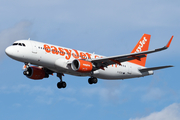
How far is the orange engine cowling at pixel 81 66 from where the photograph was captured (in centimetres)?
4384

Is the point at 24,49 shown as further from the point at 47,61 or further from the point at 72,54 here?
the point at 72,54

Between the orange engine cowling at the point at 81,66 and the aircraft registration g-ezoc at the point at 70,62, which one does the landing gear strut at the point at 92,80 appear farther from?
the orange engine cowling at the point at 81,66

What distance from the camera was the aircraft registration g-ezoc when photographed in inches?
1654

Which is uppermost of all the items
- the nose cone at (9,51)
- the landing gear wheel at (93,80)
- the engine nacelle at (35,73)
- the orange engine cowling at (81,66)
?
the engine nacelle at (35,73)

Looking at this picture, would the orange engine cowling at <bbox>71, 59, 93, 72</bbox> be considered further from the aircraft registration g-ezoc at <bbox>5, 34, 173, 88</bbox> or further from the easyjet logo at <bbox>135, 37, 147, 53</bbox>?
the easyjet logo at <bbox>135, 37, 147, 53</bbox>

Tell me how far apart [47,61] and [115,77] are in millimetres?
12414

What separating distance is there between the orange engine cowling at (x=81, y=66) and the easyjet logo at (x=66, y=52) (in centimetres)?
151

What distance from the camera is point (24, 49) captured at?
137 feet

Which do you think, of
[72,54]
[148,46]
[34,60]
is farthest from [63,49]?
[148,46]

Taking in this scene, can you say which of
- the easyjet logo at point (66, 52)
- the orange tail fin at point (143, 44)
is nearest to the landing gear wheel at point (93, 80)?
the easyjet logo at point (66, 52)

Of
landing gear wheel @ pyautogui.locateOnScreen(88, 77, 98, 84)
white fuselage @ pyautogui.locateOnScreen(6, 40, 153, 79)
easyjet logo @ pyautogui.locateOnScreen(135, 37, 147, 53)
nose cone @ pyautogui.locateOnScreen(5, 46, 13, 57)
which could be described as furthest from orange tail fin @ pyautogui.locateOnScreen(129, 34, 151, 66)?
nose cone @ pyautogui.locateOnScreen(5, 46, 13, 57)

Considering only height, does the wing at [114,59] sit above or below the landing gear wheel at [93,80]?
above

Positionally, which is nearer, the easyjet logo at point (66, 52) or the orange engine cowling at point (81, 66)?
the easyjet logo at point (66, 52)

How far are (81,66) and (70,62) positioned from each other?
74.5 inches
